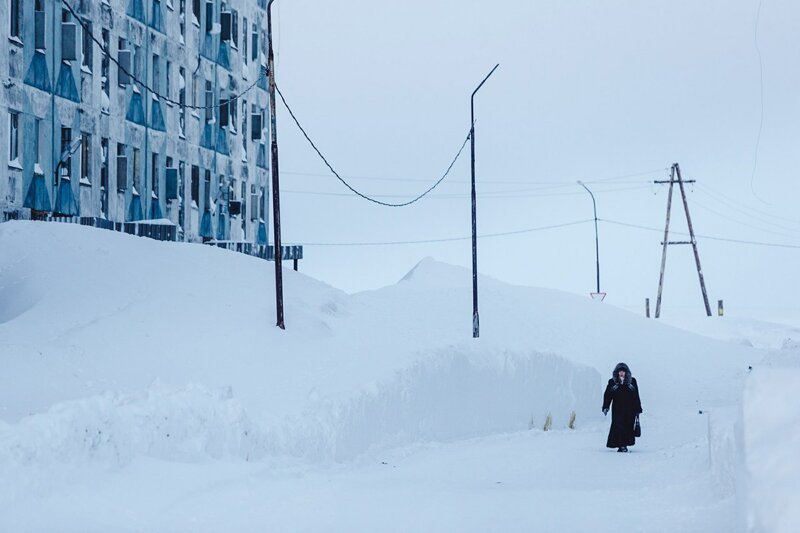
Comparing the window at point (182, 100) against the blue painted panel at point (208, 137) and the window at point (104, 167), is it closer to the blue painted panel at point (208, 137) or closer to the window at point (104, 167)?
the blue painted panel at point (208, 137)

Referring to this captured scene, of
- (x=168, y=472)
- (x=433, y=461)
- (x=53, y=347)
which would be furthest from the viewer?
(x=53, y=347)

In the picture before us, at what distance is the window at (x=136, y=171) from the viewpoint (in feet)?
123

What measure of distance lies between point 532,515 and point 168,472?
13.1ft

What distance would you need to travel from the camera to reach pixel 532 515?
12094 millimetres

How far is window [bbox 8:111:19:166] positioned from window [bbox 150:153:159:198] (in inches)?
357

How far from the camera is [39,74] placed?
3070 centimetres

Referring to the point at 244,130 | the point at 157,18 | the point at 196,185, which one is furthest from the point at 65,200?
the point at 244,130

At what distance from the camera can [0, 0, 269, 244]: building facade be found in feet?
98.8

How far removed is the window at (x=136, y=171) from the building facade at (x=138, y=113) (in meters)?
0.06

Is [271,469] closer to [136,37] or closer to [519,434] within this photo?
[519,434]

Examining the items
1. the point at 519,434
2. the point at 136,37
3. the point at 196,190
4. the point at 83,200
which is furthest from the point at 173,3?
the point at 519,434

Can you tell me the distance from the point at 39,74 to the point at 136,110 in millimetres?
6686

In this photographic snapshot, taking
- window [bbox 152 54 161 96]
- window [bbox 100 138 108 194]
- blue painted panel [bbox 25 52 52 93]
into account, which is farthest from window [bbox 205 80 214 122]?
blue painted panel [bbox 25 52 52 93]

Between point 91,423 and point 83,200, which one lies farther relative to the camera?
point 83,200
